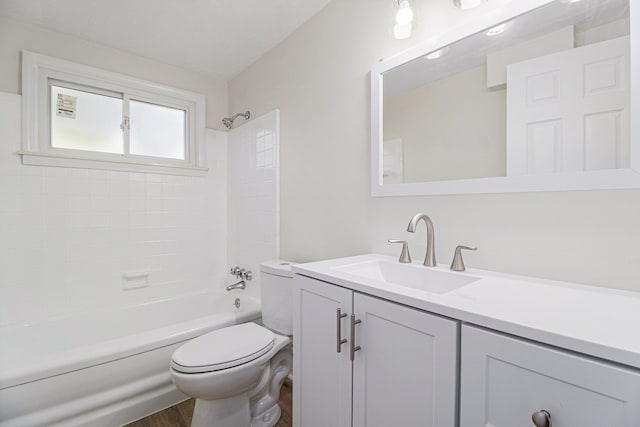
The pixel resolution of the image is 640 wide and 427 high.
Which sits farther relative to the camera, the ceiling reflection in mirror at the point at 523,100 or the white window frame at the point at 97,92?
the white window frame at the point at 97,92

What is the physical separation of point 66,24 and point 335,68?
1792mm

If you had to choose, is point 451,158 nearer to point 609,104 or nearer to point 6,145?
point 609,104

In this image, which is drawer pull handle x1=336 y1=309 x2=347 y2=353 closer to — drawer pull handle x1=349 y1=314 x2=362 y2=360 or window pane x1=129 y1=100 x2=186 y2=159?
drawer pull handle x1=349 y1=314 x2=362 y2=360

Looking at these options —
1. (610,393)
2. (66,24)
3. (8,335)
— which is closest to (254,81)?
(66,24)

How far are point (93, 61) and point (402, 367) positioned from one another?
2.75m

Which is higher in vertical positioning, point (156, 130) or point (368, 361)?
point (156, 130)

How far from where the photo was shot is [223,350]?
1.42 m

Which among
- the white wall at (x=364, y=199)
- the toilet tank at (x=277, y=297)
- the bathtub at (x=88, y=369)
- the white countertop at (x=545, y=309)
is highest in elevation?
the white wall at (x=364, y=199)

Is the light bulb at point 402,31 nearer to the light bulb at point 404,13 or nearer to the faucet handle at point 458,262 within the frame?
the light bulb at point 404,13

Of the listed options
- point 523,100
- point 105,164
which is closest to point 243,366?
point 523,100

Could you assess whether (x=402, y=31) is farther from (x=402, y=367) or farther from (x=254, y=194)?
(x=254, y=194)

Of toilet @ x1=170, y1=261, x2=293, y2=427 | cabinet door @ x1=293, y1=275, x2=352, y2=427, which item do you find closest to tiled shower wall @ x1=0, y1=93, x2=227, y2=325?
toilet @ x1=170, y1=261, x2=293, y2=427

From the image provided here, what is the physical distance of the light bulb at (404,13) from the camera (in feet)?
4.22

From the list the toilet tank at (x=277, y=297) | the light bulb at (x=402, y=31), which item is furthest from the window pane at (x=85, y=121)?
the light bulb at (x=402, y=31)
